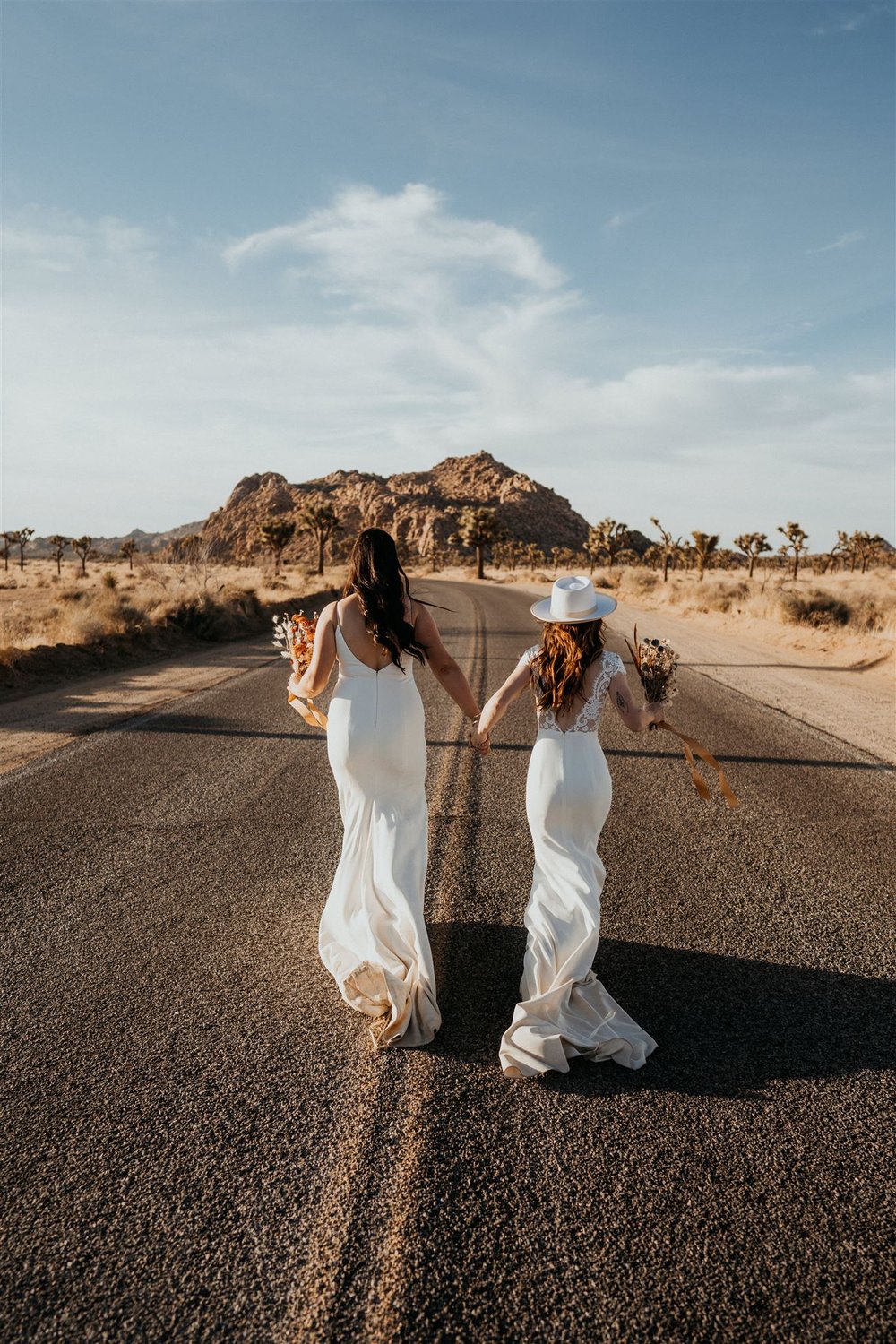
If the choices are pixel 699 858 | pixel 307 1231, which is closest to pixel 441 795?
pixel 699 858

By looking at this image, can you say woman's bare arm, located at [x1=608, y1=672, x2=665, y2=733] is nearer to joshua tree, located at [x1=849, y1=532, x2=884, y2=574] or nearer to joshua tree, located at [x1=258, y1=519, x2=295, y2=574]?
joshua tree, located at [x1=258, y1=519, x2=295, y2=574]

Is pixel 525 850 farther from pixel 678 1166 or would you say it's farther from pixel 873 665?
pixel 873 665

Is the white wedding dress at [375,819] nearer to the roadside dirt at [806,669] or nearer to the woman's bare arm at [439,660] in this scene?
the woman's bare arm at [439,660]

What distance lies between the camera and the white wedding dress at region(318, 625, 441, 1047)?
4.02 metres

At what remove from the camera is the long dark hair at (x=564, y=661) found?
3.94 m

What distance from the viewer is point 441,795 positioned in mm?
7172

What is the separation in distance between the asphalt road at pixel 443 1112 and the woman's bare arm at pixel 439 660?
1345 mm

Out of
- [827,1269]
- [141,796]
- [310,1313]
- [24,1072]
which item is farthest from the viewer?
[141,796]

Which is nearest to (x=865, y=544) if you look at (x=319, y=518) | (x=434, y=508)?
(x=319, y=518)

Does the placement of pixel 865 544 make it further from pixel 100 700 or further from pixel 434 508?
pixel 434 508

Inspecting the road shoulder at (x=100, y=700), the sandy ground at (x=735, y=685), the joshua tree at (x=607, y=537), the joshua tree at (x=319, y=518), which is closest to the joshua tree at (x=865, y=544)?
the joshua tree at (x=607, y=537)

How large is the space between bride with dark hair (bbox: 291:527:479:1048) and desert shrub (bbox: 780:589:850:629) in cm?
2008

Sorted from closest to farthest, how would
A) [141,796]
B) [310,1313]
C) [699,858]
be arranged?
[310,1313] < [699,858] < [141,796]

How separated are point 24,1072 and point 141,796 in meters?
3.81
